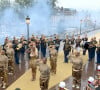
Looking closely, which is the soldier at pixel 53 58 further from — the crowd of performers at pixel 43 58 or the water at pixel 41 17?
the water at pixel 41 17

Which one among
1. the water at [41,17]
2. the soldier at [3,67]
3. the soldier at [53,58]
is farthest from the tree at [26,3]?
the soldier at [3,67]

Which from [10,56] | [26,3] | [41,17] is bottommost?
[10,56]

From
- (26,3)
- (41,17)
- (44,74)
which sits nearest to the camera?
(44,74)

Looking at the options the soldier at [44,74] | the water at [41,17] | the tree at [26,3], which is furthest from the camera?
the tree at [26,3]

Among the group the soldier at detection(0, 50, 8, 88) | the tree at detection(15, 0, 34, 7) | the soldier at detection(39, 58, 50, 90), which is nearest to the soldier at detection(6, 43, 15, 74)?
the soldier at detection(0, 50, 8, 88)

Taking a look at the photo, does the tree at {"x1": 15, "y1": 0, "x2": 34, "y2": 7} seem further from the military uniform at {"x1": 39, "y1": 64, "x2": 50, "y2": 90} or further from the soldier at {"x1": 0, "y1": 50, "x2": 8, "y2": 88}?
the military uniform at {"x1": 39, "y1": 64, "x2": 50, "y2": 90}

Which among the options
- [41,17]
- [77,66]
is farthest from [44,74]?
[41,17]

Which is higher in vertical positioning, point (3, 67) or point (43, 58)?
point (43, 58)

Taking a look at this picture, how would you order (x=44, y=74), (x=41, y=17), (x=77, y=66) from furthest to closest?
(x=41, y=17)
(x=77, y=66)
(x=44, y=74)

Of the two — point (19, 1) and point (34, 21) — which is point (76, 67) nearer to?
point (34, 21)

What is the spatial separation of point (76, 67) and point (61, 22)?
42569 mm

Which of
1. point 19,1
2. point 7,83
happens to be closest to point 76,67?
point 7,83

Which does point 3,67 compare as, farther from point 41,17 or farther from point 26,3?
point 26,3

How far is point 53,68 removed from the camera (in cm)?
1505
